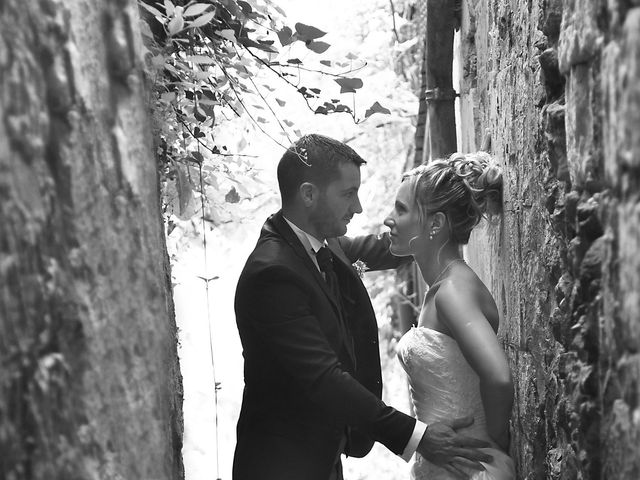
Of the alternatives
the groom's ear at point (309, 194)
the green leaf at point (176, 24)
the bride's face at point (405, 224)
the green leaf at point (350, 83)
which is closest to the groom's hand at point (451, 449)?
the bride's face at point (405, 224)

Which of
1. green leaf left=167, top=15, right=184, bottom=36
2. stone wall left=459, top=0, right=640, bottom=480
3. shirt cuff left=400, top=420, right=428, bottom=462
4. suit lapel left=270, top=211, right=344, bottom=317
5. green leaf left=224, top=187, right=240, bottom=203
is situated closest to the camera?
stone wall left=459, top=0, right=640, bottom=480

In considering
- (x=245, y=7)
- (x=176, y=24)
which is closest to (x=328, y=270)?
(x=245, y=7)

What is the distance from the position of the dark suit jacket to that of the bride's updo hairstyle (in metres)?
0.49

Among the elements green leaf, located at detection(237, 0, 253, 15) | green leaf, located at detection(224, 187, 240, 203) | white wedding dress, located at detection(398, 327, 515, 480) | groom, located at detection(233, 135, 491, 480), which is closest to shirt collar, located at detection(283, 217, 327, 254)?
groom, located at detection(233, 135, 491, 480)

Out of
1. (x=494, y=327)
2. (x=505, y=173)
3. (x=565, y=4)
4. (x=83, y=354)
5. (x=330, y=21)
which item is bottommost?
(x=494, y=327)

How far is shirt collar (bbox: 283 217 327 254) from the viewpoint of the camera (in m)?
3.42

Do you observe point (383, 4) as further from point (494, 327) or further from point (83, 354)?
A: point (83, 354)

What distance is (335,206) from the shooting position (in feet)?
11.4

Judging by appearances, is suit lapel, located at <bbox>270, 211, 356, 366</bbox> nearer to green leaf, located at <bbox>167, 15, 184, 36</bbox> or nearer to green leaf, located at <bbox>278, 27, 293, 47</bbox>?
green leaf, located at <bbox>278, 27, 293, 47</bbox>

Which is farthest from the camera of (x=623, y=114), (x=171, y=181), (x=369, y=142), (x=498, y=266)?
(x=369, y=142)

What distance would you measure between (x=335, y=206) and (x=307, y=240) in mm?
173

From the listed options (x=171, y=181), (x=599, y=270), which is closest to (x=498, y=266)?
(x=171, y=181)

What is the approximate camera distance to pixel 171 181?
3816mm

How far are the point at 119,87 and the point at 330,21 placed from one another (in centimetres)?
744
